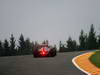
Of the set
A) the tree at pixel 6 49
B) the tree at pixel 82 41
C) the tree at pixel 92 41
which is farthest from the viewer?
the tree at pixel 82 41

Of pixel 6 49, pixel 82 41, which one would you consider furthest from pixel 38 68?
pixel 82 41

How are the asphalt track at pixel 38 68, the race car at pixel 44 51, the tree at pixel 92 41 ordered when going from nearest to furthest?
the asphalt track at pixel 38 68
the race car at pixel 44 51
the tree at pixel 92 41

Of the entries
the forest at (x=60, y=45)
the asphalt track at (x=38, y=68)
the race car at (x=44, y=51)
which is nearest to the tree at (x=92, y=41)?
the forest at (x=60, y=45)

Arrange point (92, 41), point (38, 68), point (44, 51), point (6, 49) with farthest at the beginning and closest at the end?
point (92, 41) < point (6, 49) < point (44, 51) < point (38, 68)

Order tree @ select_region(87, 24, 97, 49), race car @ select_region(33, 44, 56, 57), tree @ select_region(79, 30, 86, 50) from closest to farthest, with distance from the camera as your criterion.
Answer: race car @ select_region(33, 44, 56, 57)
tree @ select_region(87, 24, 97, 49)
tree @ select_region(79, 30, 86, 50)

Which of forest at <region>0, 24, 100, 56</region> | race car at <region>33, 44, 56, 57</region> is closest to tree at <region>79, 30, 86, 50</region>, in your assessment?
forest at <region>0, 24, 100, 56</region>

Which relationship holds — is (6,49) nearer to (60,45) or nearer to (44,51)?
(60,45)

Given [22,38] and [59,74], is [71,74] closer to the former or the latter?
[59,74]

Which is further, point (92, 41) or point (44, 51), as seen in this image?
point (92, 41)

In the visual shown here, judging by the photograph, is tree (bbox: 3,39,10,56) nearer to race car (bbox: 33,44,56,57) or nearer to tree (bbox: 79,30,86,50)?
tree (bbox: 79,30,86,50)

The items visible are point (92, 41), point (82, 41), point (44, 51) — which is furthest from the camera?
point (82, 41)

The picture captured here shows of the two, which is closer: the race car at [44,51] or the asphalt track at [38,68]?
the asphalt track at [38,68]

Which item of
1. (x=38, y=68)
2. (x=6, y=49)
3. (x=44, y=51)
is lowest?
(x=6, y=49)

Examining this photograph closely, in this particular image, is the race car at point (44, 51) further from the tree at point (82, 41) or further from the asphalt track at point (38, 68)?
the tree at point (82, 41)
